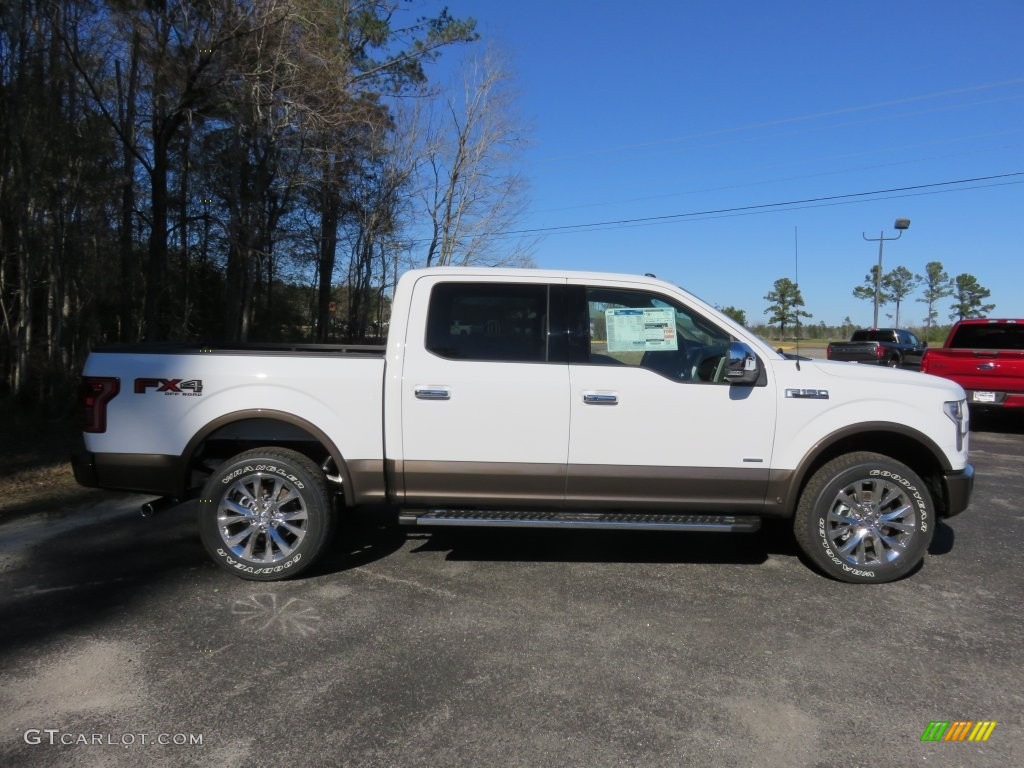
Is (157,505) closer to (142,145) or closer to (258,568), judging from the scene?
(258,568)

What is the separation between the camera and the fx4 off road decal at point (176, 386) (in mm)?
4441

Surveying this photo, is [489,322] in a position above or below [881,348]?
below

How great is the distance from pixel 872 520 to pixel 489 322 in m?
2.83

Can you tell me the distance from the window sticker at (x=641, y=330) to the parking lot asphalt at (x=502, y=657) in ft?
5.15

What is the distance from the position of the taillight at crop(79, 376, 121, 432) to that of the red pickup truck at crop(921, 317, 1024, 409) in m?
11.7

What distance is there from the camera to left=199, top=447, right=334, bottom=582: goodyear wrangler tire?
444 cm

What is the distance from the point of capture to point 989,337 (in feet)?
37.8

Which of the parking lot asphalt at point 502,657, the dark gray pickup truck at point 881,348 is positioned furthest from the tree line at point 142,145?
the dark gray pickup truck at point 881,348

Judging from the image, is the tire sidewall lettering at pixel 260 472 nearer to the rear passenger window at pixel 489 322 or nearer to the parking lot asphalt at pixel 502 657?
the parking lot asphalt at pixel 502 657

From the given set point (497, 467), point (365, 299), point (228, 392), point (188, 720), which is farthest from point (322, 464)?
point (365, 299)

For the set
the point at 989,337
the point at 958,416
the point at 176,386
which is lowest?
the point at 958,416

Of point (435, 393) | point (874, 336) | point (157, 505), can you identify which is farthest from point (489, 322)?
point (874, 336)

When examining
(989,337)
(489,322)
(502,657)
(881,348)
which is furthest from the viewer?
(881,348)

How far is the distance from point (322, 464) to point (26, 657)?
1.91 meters
